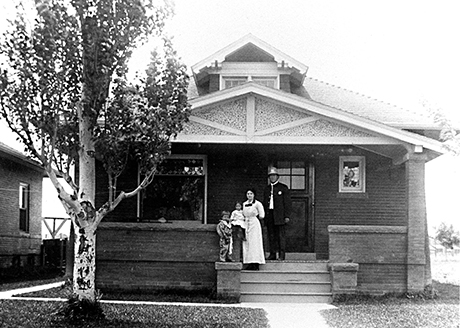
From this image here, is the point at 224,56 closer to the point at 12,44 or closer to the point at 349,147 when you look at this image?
the point at 349,147

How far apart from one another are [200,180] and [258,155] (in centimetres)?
154

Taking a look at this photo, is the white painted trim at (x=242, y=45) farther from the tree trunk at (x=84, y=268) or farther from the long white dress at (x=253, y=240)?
the tree trunk at (x=84, y=268)

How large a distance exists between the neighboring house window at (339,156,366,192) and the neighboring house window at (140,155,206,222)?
3.41 metres

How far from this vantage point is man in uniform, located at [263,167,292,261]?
590 inches

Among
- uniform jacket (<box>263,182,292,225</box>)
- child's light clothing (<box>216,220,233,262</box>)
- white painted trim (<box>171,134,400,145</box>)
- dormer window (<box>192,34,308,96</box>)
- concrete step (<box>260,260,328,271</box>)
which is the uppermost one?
dormer window (<box>192,34,308,96</box>)

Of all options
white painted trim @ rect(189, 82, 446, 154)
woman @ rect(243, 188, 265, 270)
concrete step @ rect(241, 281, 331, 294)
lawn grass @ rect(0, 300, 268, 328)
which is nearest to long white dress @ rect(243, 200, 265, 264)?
woman @ rect(243, 188, 265, 270)

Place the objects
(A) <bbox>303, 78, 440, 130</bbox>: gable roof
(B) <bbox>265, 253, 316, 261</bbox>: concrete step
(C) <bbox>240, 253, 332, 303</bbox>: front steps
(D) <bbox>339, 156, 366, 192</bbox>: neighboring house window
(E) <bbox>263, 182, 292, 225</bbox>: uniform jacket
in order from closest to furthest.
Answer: (C) <bbox>240, 253, 332, 303</bbox>: front steps
(E) <bbox>263, 182, 292, 225</bbox>: uniform jacket
(A) <bbox>303, 78, 440, 130</bbox>: gable roof
(B) <bbox>265, 253, 316, 261</bbox>: concrete step
(D) <bbox>339, 156, 366, 192</bbox>: neighboring house window

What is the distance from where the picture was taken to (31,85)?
1017 cm

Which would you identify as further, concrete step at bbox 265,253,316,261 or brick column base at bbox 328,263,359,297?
concrete step at bbox 265,253,316,261

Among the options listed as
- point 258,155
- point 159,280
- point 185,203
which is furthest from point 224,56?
point 159,280

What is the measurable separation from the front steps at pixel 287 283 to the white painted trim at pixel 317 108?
119 inches

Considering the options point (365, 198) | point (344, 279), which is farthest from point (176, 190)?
point (344, 279)

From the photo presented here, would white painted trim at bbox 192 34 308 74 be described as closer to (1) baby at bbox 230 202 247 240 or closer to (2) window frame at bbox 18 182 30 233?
(1) baby at bbox 230 202 247 240

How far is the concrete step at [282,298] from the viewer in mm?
13508
